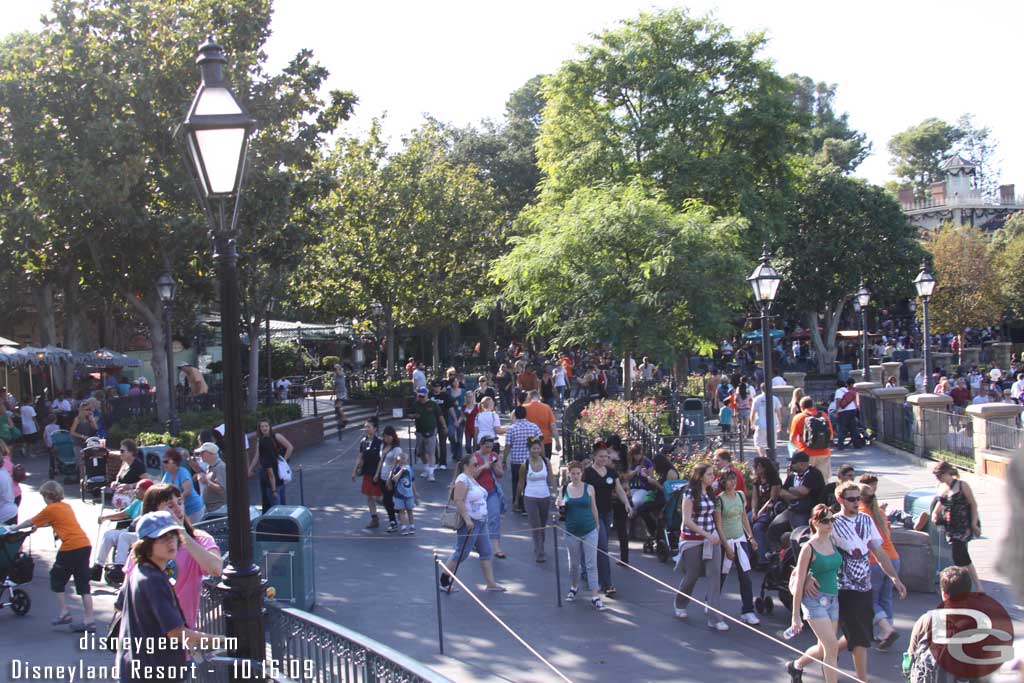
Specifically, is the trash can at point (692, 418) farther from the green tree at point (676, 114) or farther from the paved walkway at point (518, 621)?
the green tree at point (676, 114)

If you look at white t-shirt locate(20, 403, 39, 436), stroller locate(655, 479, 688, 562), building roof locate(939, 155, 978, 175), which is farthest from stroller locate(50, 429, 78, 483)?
building roof locate(939, 155, 978, 175)

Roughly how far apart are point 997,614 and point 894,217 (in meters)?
38.4

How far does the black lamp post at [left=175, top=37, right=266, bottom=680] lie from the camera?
5.14m

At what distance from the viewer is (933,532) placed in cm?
1088

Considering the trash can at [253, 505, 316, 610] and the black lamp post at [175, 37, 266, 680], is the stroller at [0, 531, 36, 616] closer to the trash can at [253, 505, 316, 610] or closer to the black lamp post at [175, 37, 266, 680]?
the trash can at [253, 505, 316, 610]

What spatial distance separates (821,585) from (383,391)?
86.1 feet

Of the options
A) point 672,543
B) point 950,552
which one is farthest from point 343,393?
point 950,552

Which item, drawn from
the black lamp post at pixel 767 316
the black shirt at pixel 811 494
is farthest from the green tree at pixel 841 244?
the black shirt at pixel 811 494

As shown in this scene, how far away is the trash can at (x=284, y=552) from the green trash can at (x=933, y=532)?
657cm

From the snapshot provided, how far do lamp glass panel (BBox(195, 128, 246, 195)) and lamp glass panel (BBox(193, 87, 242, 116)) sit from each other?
0.10 meters

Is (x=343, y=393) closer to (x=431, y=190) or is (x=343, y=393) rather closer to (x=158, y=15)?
(x=431, y=190)

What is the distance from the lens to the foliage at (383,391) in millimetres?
32688

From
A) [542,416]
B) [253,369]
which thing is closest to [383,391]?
[253,369]

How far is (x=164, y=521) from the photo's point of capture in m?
5.43
